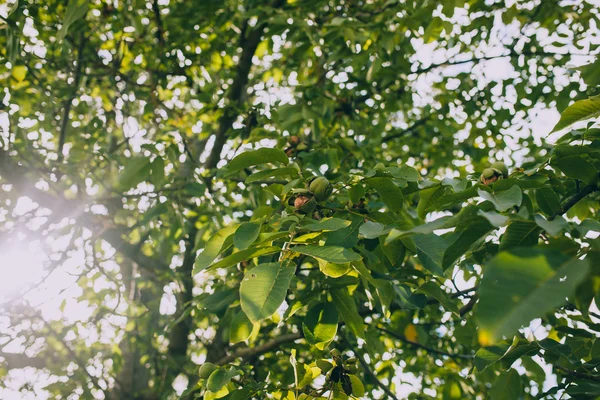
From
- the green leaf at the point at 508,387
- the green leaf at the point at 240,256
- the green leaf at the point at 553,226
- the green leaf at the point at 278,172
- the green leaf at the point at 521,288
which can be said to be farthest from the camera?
the green leaf at the point at 508,387

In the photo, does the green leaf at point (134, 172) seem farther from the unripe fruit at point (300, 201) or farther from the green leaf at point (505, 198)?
the green leaf at point (505, 198)

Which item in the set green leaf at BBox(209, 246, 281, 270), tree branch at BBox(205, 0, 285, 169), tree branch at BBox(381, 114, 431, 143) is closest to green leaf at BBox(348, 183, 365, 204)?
green leaf at BBox(209, 246, 281, 270)

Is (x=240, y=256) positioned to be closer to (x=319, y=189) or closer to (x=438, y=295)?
(x=319, y=189)

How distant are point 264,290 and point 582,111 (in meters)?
0.89

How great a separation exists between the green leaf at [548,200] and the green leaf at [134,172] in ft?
5.54

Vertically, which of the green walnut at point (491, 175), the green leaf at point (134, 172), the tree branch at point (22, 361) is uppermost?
the tree branch at point (22, 361)

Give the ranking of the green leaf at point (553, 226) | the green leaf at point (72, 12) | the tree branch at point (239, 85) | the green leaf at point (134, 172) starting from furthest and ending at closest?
the tree branch at point (239, 85)
the green leaf at point (134, 172)
the green leaf at point (72, 12)
the green leaf at point (553, 226)

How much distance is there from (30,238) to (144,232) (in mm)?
709

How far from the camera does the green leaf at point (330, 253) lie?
1063mm

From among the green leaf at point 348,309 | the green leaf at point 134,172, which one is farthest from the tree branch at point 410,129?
the green leaf at point 348,309

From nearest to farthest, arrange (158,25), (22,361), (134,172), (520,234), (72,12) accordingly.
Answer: (520,234) → (72,12) → (134,172) → (158,25) → (22,361)

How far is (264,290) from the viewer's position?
1.03 meters

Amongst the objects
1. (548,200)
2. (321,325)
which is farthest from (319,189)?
(548,200)

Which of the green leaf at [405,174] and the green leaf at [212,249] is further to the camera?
the green leaf at [405,174]
